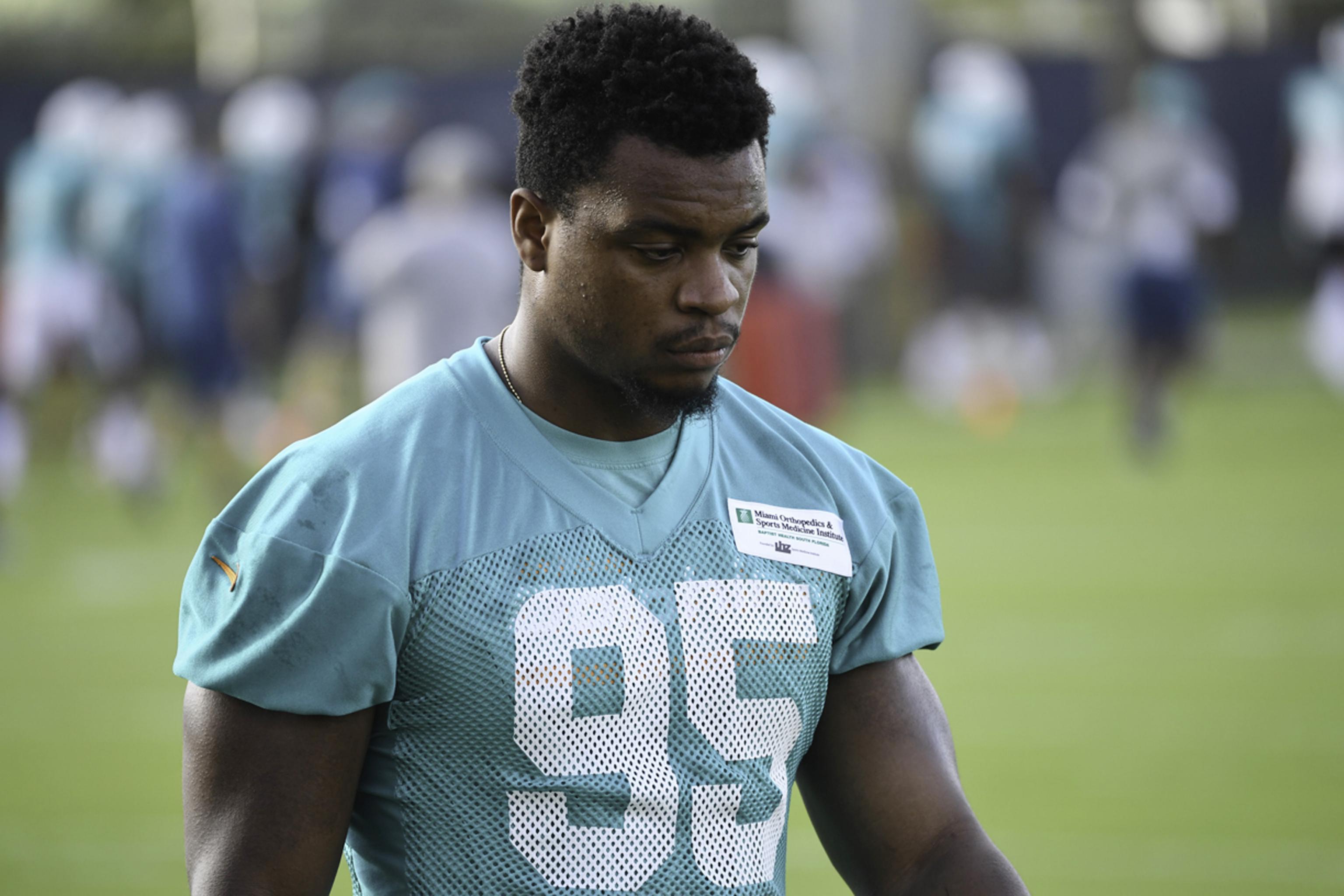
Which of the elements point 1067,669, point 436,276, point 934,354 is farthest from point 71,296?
point 1067,669

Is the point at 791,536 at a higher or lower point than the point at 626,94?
lower

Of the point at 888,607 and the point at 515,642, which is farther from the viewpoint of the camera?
the point at 888,607

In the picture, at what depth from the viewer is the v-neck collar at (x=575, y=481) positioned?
2.06 meters

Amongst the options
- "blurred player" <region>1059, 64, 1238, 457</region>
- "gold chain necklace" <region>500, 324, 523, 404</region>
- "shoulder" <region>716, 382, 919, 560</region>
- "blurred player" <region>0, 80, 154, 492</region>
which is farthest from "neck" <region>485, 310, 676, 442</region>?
"blurred player" <region>1059, 64, 1238, 457</region>

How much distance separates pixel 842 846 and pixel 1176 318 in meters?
12.9

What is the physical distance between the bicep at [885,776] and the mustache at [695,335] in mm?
433

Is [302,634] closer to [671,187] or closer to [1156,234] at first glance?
[671,187]

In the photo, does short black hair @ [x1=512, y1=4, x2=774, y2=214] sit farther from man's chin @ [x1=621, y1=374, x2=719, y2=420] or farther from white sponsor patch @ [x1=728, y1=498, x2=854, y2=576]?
white sponsor patch @ [x1=728, y1=498, x2=854, y2=576]

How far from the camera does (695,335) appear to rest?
6.66 ft

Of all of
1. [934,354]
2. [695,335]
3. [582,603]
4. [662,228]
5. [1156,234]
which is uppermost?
[662,228]

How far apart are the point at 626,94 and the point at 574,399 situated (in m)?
0.34

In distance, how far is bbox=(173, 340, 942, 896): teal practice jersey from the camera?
1.92 meters

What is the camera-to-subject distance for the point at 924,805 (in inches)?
86.0

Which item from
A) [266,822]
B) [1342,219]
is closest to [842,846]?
[266,822]
